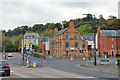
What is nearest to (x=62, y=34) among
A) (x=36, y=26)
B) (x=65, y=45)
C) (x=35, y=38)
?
(x=65, y=45)

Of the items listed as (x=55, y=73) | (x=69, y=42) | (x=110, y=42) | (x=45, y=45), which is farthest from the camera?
(x=45, y=45)

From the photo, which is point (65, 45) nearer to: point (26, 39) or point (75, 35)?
point (75, 35)

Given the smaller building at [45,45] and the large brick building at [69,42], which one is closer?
the large brick building at [69,42]

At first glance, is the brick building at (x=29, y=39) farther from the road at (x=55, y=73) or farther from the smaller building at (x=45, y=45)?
the road at (x=55, y=73)

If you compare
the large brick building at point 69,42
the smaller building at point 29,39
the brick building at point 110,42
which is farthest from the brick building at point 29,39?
the brick building at point 110,42

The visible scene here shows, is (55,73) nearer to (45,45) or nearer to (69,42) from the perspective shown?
(69,42)

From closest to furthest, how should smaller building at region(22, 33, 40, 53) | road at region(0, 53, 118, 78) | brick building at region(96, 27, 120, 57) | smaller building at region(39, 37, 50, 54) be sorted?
road at region(0, 53, 118, 78) < brick building at region(96, 27, 120, 57) < smaller building at region(39, 37, 50, 54) < smaller building at region(22, 33, 40, 53)

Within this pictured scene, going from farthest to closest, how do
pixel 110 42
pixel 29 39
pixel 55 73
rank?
pixel 29 39
pixel 110 42
pixel 55 73

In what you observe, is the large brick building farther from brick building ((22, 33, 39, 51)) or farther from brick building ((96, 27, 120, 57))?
brick building ((22, 33, 39, 51))

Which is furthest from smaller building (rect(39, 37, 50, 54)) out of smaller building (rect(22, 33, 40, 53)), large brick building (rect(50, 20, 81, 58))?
large brick building (rect(50, 20, 81, 58))

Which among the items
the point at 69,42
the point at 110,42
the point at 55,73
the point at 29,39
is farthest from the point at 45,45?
the point at 55,73

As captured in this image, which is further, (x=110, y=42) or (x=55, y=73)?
(x=110, y=42)

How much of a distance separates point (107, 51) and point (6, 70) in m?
58.6

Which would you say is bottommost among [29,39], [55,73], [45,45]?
[55,73]
